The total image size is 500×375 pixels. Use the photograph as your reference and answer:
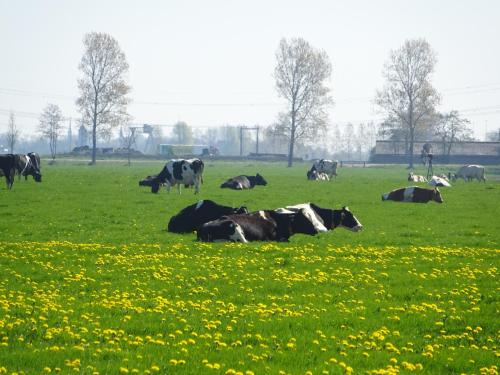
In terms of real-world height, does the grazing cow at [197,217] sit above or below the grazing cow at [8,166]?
below

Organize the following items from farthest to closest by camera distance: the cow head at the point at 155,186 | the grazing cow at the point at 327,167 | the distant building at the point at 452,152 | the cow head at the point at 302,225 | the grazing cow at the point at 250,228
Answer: the distant building at the point at 452,152 → the grazing cow at the point at 327,167 → the cow head at the point at 155,186 → the cow head at the point at 302,225 → the grazing cow at the point at 250,228

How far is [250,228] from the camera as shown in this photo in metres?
19.9

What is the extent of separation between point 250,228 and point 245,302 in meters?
8.01

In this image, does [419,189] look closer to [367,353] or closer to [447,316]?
[447,316]

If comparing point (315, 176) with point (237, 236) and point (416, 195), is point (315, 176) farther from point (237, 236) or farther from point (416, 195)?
point (237, 236)

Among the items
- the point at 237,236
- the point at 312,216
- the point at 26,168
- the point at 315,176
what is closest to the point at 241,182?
the point at 26,168

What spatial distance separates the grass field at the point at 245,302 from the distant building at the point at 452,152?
341 ft

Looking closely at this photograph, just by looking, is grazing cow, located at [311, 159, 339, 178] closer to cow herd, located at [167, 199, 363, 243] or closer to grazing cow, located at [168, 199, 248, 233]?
cow herd, located at [167, 199, 363, 243]

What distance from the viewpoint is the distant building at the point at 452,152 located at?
124m

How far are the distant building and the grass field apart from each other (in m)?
104

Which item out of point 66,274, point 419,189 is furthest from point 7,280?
point 419,189

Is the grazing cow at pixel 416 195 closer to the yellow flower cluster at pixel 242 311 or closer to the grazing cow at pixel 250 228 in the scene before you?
the grazing cow at pixel 250 228

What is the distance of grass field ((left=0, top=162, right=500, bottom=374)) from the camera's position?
8609 millimetres

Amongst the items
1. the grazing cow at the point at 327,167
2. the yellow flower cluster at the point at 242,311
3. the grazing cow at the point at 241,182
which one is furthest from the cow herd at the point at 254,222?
the grazing cow at the point at 327,167
